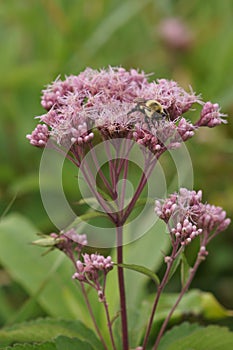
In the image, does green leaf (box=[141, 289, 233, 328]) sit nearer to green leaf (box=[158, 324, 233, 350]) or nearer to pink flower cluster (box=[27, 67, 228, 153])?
green leaf (box=[158, 324, 233, 350])

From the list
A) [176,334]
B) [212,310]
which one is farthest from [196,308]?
[176,334]

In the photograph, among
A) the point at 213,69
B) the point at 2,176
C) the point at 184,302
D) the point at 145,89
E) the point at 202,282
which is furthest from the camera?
the point at 213,69

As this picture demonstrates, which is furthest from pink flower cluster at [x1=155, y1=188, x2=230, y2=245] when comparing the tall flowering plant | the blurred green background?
the blurred green background

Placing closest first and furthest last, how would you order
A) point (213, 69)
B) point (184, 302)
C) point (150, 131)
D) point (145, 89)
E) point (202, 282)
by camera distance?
point (150, 131), point (145, 89), point (184, 302), point (202, 282), point (213, 69)

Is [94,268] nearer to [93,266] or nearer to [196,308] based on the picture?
[93,266]

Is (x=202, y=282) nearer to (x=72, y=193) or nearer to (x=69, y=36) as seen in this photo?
(x=72, y=193)

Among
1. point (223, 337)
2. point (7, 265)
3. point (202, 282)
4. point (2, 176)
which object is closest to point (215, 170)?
point (202, 282)
